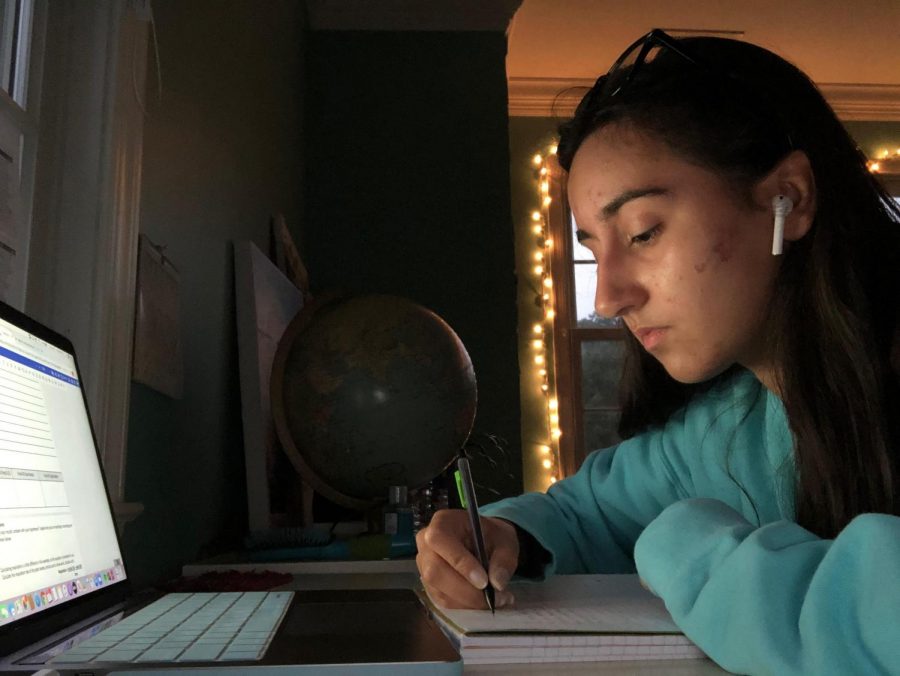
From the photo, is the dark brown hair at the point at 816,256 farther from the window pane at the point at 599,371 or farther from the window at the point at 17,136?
the window pane at the point at 599,371

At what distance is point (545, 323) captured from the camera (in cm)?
390

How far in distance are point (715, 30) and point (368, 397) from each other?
3.10 metres

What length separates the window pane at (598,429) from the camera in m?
3.82

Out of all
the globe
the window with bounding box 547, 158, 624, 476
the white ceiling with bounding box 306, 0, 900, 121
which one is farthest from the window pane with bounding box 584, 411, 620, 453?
the globe

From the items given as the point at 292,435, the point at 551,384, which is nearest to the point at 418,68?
the point at 551,384

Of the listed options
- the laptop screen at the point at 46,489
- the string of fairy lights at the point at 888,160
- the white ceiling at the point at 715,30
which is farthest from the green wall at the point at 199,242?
the string of fairy lights at the point at 888,160

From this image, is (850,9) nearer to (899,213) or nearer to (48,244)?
(899,213)

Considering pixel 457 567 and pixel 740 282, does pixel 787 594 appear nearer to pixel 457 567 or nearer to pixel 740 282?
pixel 457 567

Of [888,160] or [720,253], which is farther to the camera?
[888,160]

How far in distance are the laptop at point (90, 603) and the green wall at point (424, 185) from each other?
6.54 feet

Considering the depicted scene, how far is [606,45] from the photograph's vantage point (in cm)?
371

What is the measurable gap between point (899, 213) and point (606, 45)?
312 centimetres

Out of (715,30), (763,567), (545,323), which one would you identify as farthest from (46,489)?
(715,30)

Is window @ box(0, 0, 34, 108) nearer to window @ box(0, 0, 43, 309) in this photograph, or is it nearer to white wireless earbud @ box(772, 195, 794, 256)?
window @ box(0, 0, 43, 309)
